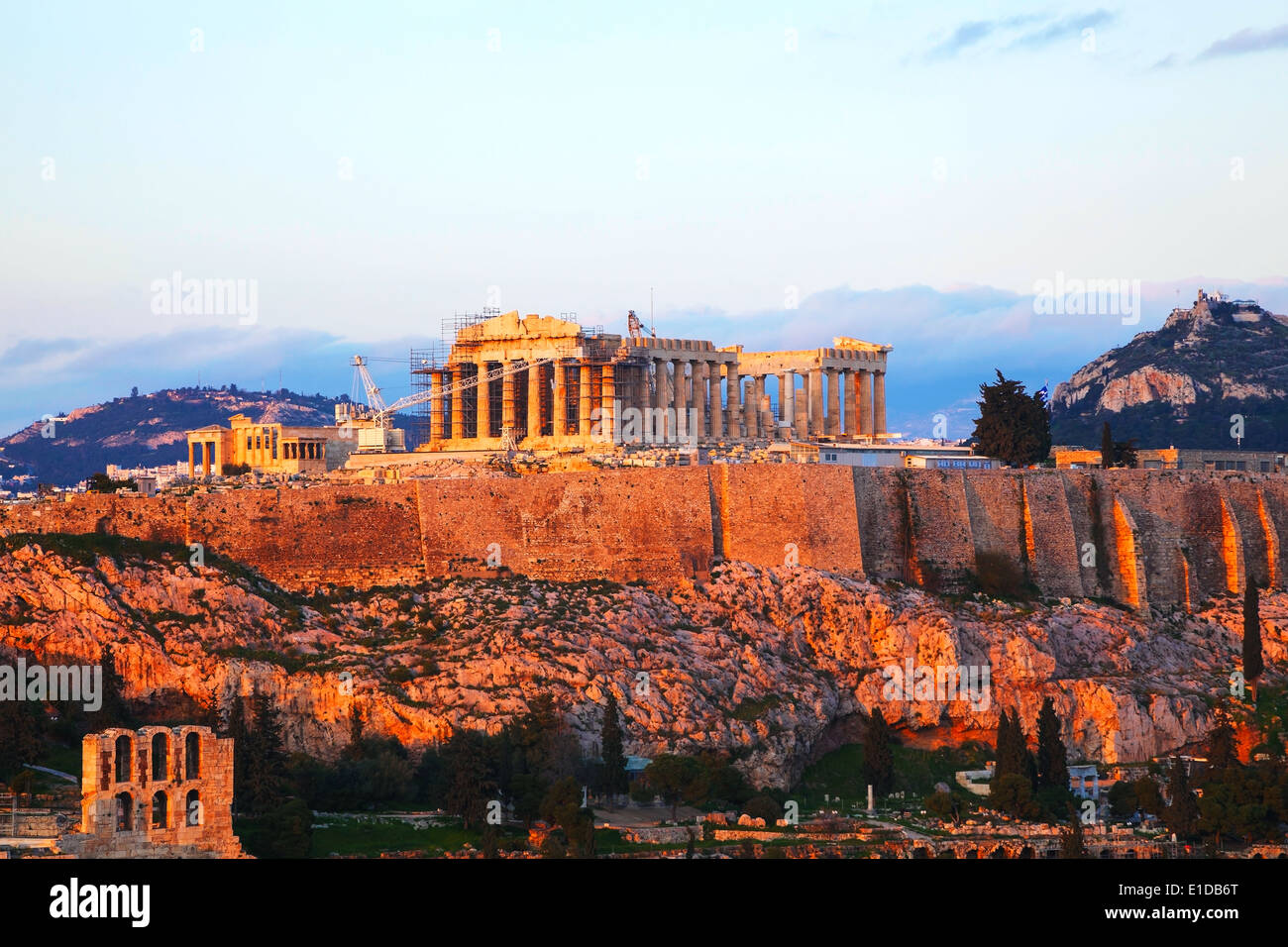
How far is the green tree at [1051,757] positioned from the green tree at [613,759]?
42.1ft

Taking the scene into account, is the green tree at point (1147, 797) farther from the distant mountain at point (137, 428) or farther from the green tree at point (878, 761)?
the distant mountain at point (137, 428)

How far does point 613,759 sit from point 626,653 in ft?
18.4

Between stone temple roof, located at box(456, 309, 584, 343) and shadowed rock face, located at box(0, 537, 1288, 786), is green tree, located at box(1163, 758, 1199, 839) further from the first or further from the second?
stone temple roof, located at box(456, 309, 584, 343)

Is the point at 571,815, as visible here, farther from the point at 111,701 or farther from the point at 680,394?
the point at 680,394

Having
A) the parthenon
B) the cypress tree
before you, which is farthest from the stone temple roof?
the cypress tree

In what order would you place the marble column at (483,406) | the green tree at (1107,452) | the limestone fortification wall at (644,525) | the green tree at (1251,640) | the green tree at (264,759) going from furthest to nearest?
the marble column at (483,406) → the green tree at (1107,452) → the green tree at (1251,640) → the limestone fortification wall at (644,525) → the green tree at (264,759)

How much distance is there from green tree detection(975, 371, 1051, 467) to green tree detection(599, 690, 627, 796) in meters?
30.1

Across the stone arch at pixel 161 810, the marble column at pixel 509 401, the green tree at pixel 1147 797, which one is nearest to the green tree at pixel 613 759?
the stone arch at pixel 161 810

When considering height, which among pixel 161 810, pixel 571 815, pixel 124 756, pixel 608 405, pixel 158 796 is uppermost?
pixel 608 405

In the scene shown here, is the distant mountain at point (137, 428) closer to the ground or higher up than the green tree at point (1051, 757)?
higher up

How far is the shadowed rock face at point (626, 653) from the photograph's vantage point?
6731cm

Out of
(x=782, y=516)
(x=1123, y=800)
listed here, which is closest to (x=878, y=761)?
(x=1123, y=800)

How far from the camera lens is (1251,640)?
7900cm

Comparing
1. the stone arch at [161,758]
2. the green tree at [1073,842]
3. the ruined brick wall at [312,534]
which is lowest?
the green tree at [1073,842]
